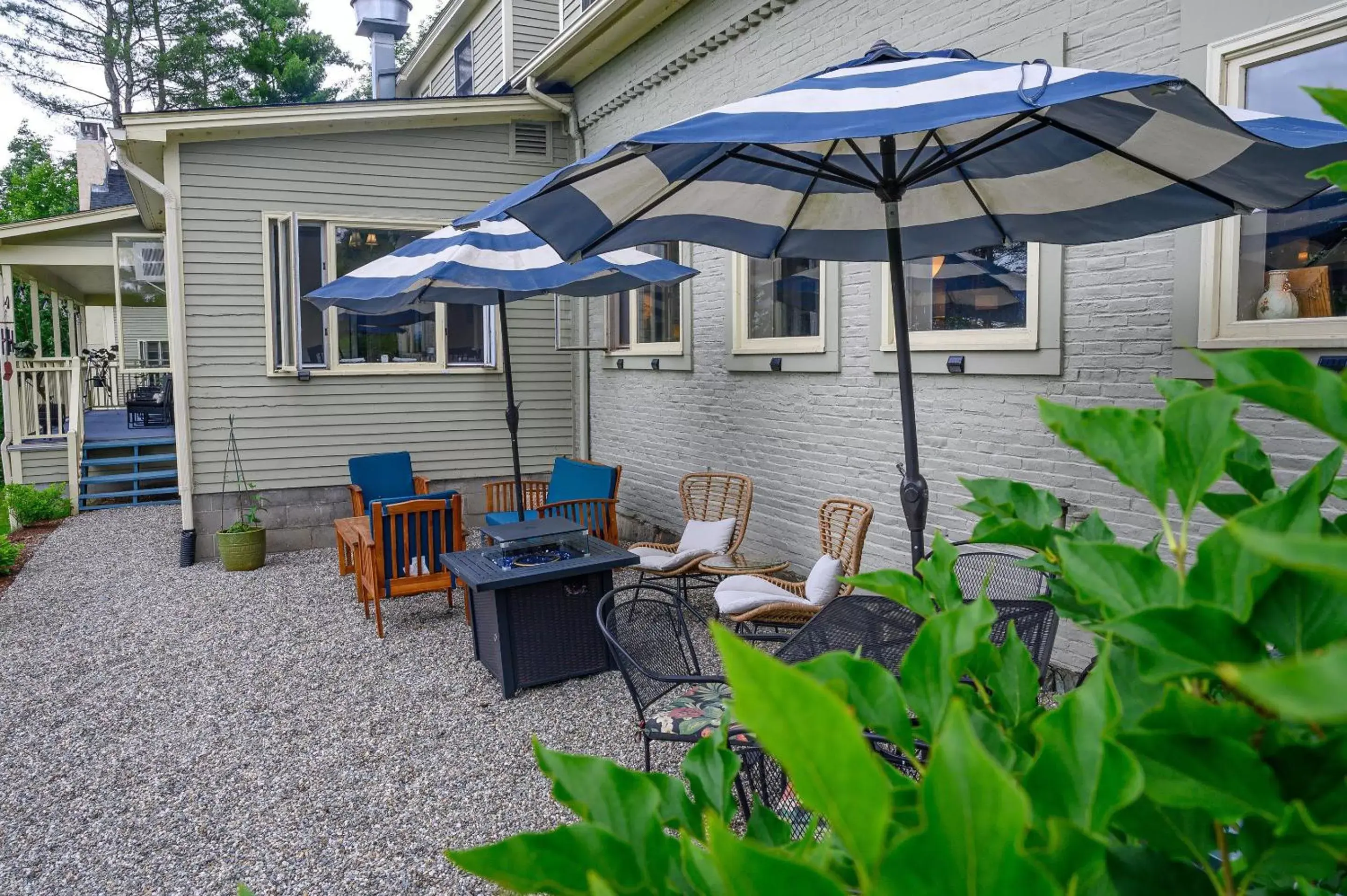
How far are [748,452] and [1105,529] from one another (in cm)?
573

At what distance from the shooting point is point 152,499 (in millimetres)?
10812

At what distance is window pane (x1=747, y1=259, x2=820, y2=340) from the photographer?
5918 mm

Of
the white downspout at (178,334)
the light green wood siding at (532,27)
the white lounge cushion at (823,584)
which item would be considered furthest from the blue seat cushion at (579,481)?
the light green wood siding at (532,27)

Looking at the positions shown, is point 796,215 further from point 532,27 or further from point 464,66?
point 464,66

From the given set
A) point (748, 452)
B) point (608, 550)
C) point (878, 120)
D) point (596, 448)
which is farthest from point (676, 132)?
point (596, 448)

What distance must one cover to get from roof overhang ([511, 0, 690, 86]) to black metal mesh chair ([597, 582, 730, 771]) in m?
5.31

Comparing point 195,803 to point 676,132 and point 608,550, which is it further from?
point 676,132

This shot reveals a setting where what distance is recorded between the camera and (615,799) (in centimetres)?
54

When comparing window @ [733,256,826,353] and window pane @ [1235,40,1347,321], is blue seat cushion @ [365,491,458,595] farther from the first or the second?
window pane @ [1235,40,1347,321]

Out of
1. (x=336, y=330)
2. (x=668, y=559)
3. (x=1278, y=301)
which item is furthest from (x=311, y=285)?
(x=1278, y=301)

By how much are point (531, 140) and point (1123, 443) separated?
8927mm

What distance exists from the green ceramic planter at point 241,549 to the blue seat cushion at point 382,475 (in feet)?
2.92

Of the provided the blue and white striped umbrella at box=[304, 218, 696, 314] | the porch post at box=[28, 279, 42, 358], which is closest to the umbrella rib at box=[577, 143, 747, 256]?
the blue and white striped umbrella at box=[304, 218, 696, 314]

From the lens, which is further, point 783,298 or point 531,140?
point 531,140
